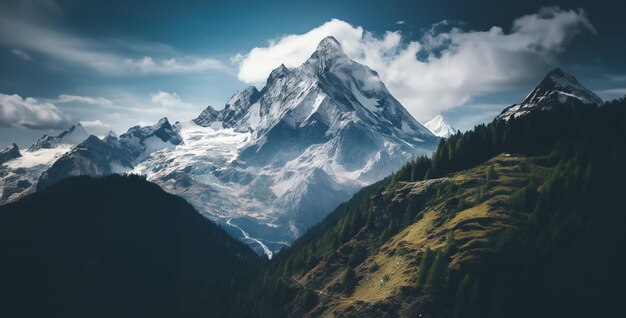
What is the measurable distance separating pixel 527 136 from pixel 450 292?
86.9 m

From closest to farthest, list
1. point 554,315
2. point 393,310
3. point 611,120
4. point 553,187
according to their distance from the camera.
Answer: point 554,315 < point 393,310 < point 553,187 < point 611,120

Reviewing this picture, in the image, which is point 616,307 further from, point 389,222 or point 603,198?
point 389,222

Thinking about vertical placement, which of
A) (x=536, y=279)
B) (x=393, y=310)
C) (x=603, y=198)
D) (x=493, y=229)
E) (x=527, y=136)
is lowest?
(x=393, y=310)

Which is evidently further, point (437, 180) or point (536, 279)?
point (437, 180)

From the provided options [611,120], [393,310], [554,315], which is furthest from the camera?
[611,120]

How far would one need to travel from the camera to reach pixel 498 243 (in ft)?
462

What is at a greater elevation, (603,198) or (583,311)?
(603,198)

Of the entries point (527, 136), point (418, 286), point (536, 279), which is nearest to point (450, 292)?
point (418, 286)

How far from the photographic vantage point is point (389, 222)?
18938 centimetres

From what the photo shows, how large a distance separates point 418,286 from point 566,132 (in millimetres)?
88744

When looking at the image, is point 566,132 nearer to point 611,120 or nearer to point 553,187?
point 611,120

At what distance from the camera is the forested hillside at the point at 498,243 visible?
434ft

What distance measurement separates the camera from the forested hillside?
132m

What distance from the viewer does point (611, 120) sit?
187m
